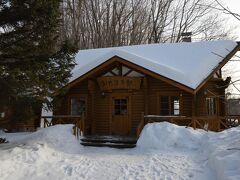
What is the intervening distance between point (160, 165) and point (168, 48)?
1174 centimetres

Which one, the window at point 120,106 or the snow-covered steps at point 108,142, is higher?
the window at point 120,106

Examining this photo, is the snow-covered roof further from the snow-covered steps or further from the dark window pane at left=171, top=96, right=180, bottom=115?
the snow-covered steps

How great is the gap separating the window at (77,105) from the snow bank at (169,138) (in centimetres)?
582

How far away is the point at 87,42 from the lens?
37.1 m

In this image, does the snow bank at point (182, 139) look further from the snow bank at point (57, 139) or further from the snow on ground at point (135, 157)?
the snow bank at point (57, 139)

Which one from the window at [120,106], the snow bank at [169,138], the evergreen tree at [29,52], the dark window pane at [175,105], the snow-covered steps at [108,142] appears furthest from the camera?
the window at [120,106]

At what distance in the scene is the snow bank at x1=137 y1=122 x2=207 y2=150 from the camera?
11516 millimetres

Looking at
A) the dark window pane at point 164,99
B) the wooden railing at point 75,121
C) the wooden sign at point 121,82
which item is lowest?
the wooden railing at point 75,121

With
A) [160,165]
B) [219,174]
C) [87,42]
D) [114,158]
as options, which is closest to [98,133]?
[114,158]

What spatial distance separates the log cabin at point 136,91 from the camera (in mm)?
15070

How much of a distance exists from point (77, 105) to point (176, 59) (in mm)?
6298

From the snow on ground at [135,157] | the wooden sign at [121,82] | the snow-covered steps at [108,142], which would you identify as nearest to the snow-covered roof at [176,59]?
the wooden sign at [121,82]

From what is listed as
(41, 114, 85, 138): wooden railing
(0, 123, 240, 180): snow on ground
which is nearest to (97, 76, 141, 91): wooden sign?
(41, 114, 85, 138): wooden railing

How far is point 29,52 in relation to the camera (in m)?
10.2
